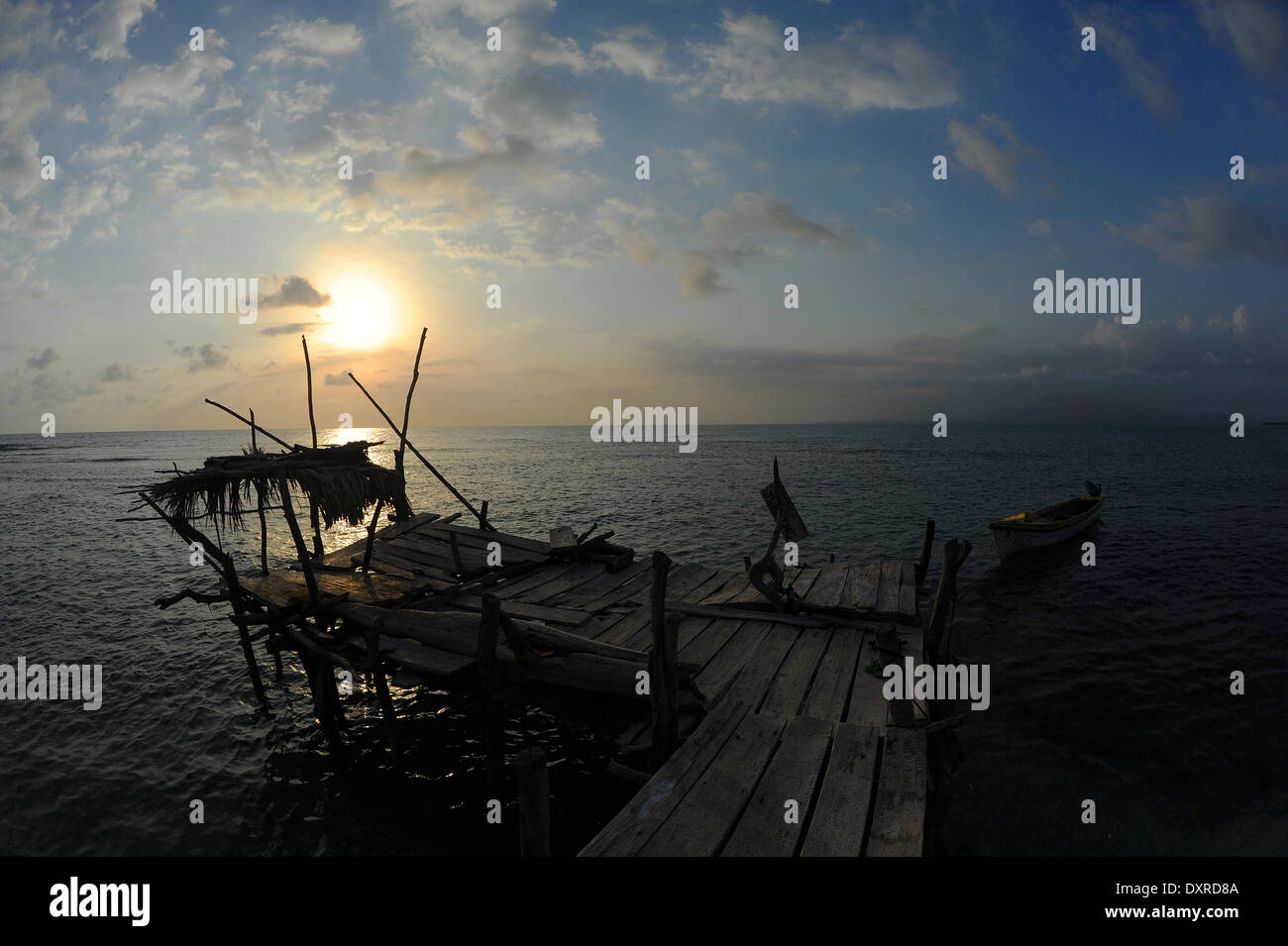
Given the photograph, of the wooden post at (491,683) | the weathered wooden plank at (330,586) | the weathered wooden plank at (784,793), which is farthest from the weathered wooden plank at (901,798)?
the weathered wooden plank at (330,586)

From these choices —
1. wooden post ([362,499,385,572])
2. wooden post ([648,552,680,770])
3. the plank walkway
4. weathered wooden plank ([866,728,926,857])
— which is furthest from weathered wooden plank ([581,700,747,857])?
wooden post ([362,499,385,572])

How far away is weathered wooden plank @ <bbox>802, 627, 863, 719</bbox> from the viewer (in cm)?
844

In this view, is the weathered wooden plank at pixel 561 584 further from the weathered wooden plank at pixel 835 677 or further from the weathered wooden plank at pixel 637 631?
the weathered wooden plank at pixel 835 677

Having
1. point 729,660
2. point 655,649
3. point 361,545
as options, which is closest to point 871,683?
point 729,660

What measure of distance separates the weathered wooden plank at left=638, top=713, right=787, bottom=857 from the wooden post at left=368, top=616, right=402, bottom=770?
591 cm

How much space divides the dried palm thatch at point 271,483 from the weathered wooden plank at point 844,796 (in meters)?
10.3

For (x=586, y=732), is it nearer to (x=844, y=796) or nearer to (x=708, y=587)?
(x=708, y=587)

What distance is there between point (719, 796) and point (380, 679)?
259 inches

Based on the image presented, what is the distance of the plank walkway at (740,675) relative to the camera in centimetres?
572

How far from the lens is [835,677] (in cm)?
941

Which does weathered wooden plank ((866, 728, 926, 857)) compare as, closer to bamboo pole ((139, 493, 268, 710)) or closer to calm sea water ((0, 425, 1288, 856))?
calm sea water ((0, 425, 1288, 856))

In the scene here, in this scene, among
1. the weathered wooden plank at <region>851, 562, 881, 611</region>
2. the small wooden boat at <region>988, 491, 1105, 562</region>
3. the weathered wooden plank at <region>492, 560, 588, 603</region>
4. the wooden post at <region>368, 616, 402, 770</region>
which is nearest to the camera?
the wooden post at <region>368, 616, 402, 770</region>

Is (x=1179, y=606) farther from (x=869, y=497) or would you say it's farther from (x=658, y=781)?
(x=869, y=497)
